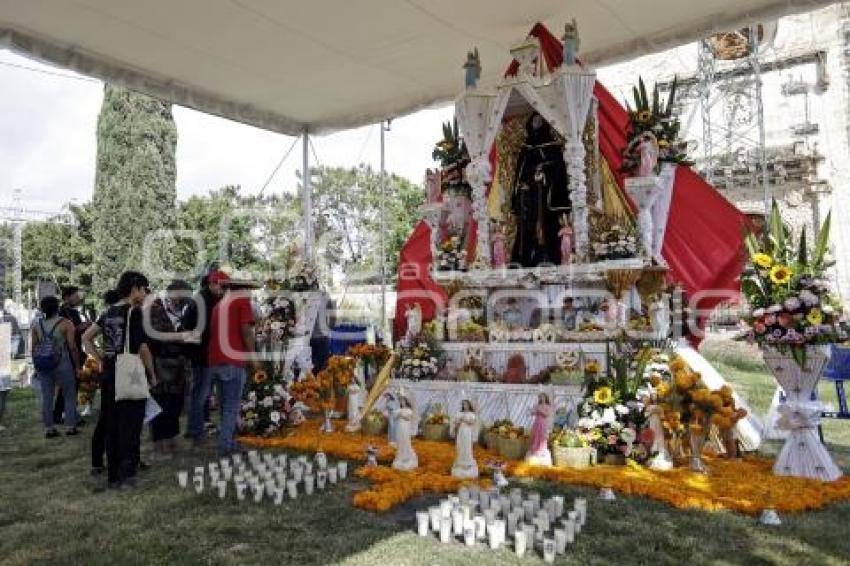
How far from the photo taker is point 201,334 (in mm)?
7234

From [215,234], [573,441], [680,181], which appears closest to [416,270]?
[680,181]

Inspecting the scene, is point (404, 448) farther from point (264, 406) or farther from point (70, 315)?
point (70, 315)

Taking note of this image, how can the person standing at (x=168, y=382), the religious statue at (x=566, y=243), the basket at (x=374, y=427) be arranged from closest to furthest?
the person standing at (x=168, y=382) → the basket at (x=374, y=427) → the religious statue at (x=566, y=243)

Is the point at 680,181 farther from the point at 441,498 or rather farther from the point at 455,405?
the point at 441,498

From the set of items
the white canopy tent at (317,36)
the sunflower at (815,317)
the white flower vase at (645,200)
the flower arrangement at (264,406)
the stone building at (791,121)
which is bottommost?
the flower arrangement at (264,406)

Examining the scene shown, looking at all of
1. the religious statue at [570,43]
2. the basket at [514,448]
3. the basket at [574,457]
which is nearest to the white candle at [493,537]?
the basket at [574,457]

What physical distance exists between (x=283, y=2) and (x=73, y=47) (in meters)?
3.14

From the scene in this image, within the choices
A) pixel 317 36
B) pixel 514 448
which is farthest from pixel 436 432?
pixel 317 36

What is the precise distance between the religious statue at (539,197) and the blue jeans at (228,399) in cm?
445

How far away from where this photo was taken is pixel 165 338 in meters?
6.97

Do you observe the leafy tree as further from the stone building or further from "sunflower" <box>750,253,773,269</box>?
"sunflower" <box>750,253,773,269</box>

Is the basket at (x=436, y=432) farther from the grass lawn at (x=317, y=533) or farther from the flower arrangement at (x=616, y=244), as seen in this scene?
the flower arrangement at (x=616, y=244)

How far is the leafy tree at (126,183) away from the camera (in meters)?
23.0

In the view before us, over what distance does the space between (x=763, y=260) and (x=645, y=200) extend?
221cm
